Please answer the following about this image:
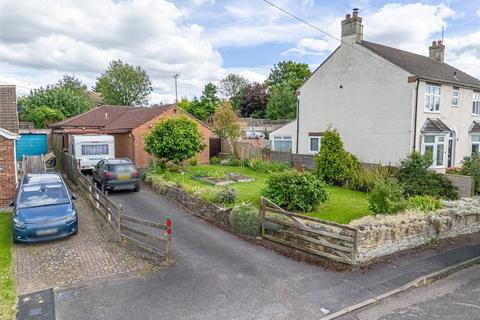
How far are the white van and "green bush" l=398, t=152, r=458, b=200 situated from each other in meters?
17.6

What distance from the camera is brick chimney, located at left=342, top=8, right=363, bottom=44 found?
795 inches

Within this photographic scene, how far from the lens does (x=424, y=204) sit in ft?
37.9

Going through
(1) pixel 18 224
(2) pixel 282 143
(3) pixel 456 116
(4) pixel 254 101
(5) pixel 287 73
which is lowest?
(1) pixel 18 224

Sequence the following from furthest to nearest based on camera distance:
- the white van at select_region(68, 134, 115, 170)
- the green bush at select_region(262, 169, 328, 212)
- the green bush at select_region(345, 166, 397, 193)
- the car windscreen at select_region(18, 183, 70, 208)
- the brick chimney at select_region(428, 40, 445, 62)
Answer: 1. the brick chimney at select_region(428, 40, 445, 62)
2. the white van at select_region(68, 134, 115, 170)
3. the green bush at select_region(345, 166, 397, 193)
4. the green bush at select_region(262, 169, 328, 212)
5. the car windscreen at select_region(18, 183, 70, 208)

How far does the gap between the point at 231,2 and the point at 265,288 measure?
365 inches

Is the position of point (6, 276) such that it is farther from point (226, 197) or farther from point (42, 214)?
point (226, 197)

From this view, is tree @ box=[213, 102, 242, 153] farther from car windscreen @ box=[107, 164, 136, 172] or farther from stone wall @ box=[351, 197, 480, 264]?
A: stone wall @ box=[351, 197, 480, 264]

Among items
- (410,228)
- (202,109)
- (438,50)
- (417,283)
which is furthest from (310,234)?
(202,109)

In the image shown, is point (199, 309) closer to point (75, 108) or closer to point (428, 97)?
point (428, 97)

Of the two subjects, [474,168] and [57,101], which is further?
[57,101]

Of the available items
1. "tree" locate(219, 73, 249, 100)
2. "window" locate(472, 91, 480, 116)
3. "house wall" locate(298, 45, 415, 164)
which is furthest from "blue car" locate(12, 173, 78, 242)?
"tree" locate(219, 73, 249, 100)

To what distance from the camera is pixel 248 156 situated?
25.5 metres

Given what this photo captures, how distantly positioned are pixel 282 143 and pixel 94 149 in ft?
44.2

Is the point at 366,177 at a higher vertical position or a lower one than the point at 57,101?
lower
